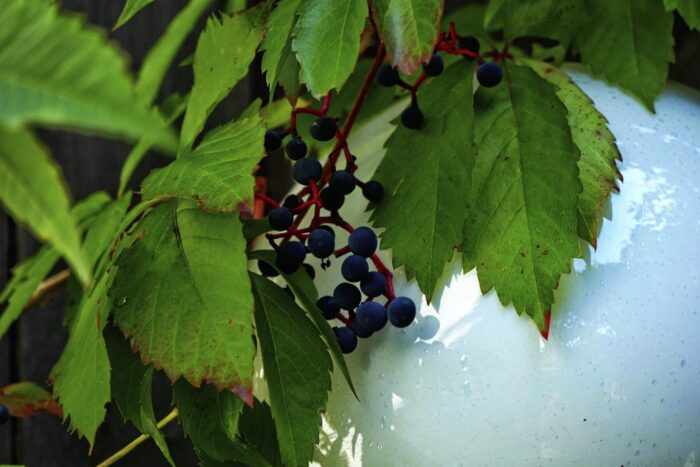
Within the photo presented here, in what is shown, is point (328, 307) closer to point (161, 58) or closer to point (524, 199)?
point (524, 199)

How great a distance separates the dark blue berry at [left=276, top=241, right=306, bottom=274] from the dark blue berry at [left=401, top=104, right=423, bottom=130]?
0.38ft

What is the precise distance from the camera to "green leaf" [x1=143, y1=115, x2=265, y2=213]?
0.48 m

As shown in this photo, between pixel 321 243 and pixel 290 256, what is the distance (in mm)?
22

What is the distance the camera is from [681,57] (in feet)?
3.17

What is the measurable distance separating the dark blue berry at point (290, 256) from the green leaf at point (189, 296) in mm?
55

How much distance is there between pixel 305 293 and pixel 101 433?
1.60ft

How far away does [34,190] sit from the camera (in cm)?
20

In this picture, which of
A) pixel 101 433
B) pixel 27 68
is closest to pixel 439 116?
pixel 27 68

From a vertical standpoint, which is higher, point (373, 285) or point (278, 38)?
point (278, 38)

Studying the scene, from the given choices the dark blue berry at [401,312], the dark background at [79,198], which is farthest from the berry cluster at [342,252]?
the dark background at [79,198]

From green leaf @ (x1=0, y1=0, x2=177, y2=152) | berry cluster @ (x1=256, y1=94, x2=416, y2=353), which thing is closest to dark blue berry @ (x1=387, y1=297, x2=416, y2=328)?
berry cluster @ (x1=256, y1=94, x2=416, y2=353)

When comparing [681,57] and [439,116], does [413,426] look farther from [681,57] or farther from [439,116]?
[681,57]

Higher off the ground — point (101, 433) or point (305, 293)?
point (305, 293)

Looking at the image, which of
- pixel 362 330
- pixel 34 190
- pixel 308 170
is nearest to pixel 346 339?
pixel 362 330
